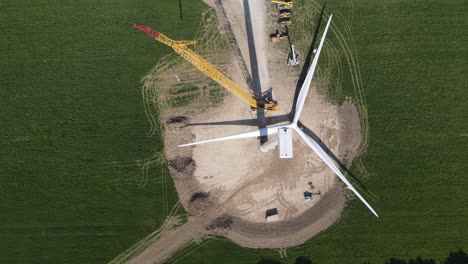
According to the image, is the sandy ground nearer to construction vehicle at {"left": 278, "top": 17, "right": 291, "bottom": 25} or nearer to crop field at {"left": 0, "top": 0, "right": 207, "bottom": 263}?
crop field at {"left": 0, "top": 0, "right": 207, "bottom": 263}

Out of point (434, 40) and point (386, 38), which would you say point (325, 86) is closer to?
point (386, 38)

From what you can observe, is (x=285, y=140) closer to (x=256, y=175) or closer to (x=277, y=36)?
(x=256, y=175)

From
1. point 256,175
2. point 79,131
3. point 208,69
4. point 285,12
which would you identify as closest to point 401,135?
point 256,175

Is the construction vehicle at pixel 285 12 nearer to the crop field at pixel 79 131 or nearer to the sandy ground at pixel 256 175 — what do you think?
the sandy ground at pixel 256 175

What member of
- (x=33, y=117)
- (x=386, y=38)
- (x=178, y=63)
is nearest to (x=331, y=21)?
(x=386, y=38)

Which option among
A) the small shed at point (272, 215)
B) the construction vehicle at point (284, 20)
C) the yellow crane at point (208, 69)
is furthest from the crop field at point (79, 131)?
the small shed at point (272, 215)

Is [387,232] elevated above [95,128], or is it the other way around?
[95,128]

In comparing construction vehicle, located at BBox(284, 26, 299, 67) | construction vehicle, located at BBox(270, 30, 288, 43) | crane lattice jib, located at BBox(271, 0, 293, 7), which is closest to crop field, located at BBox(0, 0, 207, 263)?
crane lattice jib, located at BBox(271, 0, 293, 7)

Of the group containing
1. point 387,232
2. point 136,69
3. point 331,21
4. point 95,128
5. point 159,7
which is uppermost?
point 159,7
